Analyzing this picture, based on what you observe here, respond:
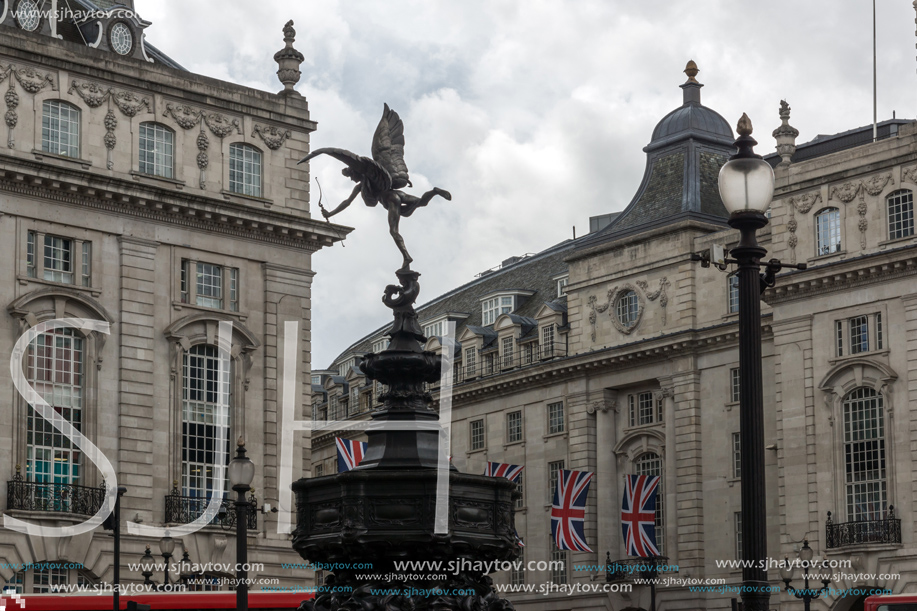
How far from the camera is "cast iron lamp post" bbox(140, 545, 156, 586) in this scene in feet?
143

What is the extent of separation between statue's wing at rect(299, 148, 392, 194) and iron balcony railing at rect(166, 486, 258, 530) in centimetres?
3372

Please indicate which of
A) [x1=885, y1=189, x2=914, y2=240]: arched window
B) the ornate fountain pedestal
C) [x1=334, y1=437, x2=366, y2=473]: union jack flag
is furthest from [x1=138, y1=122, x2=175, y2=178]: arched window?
the ornate fountain pedestal

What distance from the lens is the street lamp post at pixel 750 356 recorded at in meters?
14.4

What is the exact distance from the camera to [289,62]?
57344 millimetres

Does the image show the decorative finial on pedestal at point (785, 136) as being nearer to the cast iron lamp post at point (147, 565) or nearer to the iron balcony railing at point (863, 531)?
the iron balcony railing at point (863, 531)

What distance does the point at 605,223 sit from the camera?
9100 centimetres

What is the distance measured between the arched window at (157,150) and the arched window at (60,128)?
2409 mm

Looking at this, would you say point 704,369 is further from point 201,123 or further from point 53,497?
point 53,497

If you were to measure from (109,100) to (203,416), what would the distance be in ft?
35.8

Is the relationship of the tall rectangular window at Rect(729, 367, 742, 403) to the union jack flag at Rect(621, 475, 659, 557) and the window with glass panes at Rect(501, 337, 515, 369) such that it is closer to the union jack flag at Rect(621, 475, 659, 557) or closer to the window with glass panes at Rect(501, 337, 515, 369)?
the union jack flag at Rect(621, 475, 659, 557)

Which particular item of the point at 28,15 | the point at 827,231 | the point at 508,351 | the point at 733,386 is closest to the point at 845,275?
the point at 827,231

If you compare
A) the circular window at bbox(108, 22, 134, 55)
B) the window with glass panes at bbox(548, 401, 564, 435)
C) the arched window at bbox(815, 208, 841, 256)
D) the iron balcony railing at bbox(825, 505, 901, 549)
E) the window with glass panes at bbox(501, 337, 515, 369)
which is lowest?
the iron balcony railing at bbox(825, 505, 901, 549)

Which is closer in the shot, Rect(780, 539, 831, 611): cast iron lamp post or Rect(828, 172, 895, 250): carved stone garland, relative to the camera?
Rect(780, 539, 831, 611): cast iron lamp post

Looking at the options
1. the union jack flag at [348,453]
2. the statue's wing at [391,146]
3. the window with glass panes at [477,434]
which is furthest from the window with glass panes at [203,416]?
the statue's wing at [391,146]
